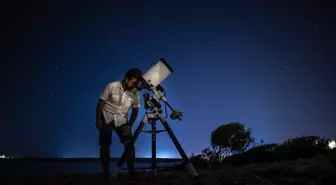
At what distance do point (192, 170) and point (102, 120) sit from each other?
64.0 inches

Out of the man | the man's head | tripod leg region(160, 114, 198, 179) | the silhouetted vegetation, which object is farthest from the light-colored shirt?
the silhouetted vegetation

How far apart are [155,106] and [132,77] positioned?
58 cm

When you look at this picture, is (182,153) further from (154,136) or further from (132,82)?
(132,82)

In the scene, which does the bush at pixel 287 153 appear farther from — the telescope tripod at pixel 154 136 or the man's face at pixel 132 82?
the man's face at pixel 132 82

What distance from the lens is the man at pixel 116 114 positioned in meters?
4.53

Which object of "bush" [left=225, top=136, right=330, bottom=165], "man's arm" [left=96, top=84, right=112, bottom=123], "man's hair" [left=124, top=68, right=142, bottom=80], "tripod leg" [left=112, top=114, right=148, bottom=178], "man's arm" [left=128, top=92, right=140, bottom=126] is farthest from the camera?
"bush" [left=225, top=136, right=330, bottom=165]

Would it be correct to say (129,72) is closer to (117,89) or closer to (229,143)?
(117,89)

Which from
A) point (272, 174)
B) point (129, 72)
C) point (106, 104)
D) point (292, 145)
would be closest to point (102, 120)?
point (106, 104)

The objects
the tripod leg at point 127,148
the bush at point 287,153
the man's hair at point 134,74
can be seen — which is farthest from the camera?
the bush at point 287,153

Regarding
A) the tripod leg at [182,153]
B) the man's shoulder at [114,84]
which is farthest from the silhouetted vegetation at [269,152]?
the man's shoulder at [114,84]

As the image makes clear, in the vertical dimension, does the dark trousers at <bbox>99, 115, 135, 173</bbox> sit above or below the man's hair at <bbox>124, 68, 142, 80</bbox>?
below

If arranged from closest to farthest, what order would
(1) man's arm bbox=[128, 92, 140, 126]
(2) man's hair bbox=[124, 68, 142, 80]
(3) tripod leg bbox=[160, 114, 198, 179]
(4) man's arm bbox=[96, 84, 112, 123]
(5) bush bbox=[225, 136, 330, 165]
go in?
(3) tripod leg bbox=[160, 114, 198, 179]
(2) man's hair bbox=[124, 68, 142, 80]
(4) man's arm bbox=[96, 84, 112, 123]
(1) man's arm bbox=[128, 92, 140, 126]
(5) bush bbox=[225, 136, 330, 165]

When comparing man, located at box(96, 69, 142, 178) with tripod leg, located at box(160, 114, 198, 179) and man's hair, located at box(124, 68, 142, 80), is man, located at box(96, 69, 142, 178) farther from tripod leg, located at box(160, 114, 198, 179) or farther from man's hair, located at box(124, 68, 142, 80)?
tripod leg, located at box(160, 114, 198, 179)

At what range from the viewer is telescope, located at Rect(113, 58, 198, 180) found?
4.08 metres
